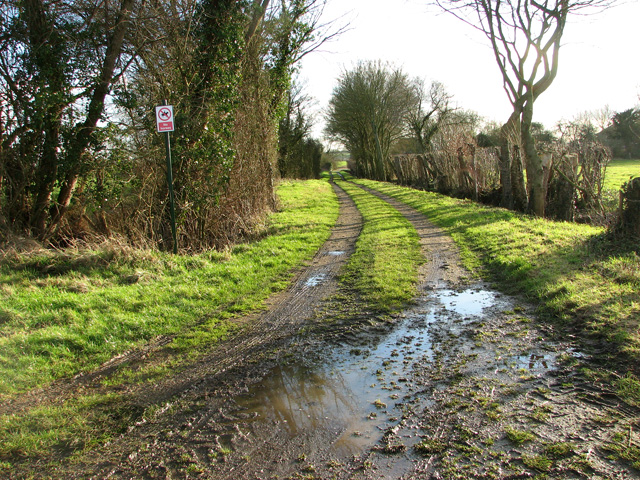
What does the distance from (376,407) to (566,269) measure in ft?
16.2

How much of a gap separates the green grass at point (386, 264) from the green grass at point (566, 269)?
1200 mm

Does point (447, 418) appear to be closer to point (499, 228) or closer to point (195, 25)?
point (499, 228)

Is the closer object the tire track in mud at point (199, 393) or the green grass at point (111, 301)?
the tire track in mud at point (199, 393)

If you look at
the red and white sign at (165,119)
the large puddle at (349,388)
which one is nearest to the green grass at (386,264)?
the large puddle at (349,388)

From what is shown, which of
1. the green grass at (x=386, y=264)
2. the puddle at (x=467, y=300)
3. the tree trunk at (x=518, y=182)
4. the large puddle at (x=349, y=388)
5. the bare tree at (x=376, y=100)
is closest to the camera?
the large puddle at (x=349, y=388)

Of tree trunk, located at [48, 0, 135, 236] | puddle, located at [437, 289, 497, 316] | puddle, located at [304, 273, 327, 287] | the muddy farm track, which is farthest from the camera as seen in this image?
tree trunk, located at [48, 0, 135, 236]

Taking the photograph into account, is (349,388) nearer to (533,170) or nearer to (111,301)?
(111,301)

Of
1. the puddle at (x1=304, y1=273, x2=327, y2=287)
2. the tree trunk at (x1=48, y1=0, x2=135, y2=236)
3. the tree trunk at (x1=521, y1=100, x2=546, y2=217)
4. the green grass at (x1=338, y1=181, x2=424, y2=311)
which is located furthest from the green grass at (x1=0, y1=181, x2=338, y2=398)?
the tree trunk at (x1=521, y1=100, x2=546, y2=217)

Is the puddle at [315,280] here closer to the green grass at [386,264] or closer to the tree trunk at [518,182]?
the green grass at [386,264]

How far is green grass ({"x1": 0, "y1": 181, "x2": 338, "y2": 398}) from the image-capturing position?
4.56 meters

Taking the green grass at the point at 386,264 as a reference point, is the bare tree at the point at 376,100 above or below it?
above

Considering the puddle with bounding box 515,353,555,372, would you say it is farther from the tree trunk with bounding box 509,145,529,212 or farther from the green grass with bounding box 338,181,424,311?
the tree trunk with bounding box 509,145,529,212

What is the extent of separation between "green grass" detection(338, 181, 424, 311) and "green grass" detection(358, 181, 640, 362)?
1.20m

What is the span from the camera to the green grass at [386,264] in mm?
6230
